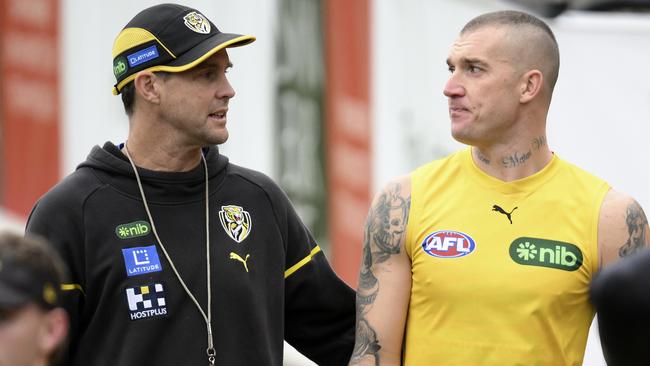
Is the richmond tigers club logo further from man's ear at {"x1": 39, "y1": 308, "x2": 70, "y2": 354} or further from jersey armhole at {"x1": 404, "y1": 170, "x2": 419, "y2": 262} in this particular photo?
man's ear at {"x1": 39, "y1": 308, "x2": 70, "y2": 354}

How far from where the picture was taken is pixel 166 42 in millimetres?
4359

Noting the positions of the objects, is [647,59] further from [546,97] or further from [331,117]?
[546,97]

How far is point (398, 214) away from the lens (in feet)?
14.2

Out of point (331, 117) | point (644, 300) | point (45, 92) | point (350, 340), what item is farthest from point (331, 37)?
point (644, 300)

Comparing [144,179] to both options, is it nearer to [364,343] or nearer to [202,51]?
[202,51]

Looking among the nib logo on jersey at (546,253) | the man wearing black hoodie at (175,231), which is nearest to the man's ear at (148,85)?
the man wearing black hoodie at (175,231)

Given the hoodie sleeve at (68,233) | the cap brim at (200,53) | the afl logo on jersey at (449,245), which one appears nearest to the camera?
the hoodie sleeve at (68,233)

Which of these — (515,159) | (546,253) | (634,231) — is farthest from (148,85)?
(634,231)

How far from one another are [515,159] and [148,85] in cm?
114

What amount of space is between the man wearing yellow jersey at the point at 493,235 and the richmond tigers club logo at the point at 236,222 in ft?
1.22

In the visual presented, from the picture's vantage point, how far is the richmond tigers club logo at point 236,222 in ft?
14.3

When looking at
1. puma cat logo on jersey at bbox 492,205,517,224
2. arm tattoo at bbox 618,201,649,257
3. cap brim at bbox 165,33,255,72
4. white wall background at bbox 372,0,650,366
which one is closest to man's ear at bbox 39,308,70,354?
cap brim at bbox 165,33,255,72

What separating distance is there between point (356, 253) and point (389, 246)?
5981 millimetres

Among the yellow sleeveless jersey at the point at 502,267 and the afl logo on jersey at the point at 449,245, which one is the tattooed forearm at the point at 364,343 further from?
the afl logo on jersey at the point at 449,245
